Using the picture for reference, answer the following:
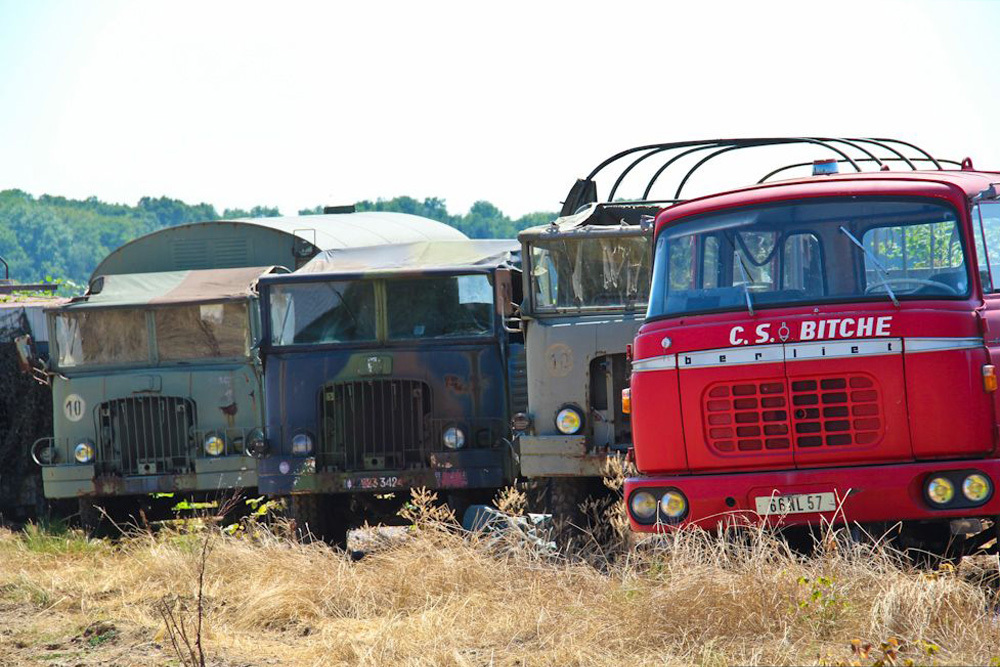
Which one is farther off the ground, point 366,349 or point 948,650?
point 366,349

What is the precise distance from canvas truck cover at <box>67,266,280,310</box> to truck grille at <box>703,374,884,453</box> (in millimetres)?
6633

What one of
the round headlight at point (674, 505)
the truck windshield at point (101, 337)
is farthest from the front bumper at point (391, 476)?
the round headlight at point (674, 505)

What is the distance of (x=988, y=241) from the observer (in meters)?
7.39

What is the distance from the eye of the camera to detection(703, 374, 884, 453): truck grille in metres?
7.21

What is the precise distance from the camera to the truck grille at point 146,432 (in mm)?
12906

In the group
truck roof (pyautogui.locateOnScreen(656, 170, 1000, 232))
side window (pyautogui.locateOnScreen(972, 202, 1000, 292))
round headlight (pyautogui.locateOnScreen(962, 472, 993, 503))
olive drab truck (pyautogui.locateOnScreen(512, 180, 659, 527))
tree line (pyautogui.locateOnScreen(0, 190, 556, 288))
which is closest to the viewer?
round headlight (pyautogui.locateOnScreen(962, 472, 993, 503))

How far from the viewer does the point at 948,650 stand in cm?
589

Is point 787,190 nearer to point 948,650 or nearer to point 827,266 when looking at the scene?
point 827,266

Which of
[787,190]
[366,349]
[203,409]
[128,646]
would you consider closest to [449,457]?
[366,349]

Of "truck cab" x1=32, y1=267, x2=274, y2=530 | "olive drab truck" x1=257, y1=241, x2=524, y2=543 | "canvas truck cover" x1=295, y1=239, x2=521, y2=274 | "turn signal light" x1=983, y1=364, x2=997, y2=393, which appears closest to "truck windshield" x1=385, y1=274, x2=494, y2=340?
"olive drab truck" x1=257, y1=241, x2=524, y2=543

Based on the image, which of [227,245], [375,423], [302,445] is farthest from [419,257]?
[227,245]

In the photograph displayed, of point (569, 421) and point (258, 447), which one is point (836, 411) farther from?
point (258, 447)

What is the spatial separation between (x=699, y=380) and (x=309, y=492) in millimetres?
4861

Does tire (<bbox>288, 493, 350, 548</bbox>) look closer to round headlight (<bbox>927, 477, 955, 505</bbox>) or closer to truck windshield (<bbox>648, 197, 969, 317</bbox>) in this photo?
truck windshield (<bbox>648, 197, 969, 317</bbox>)
